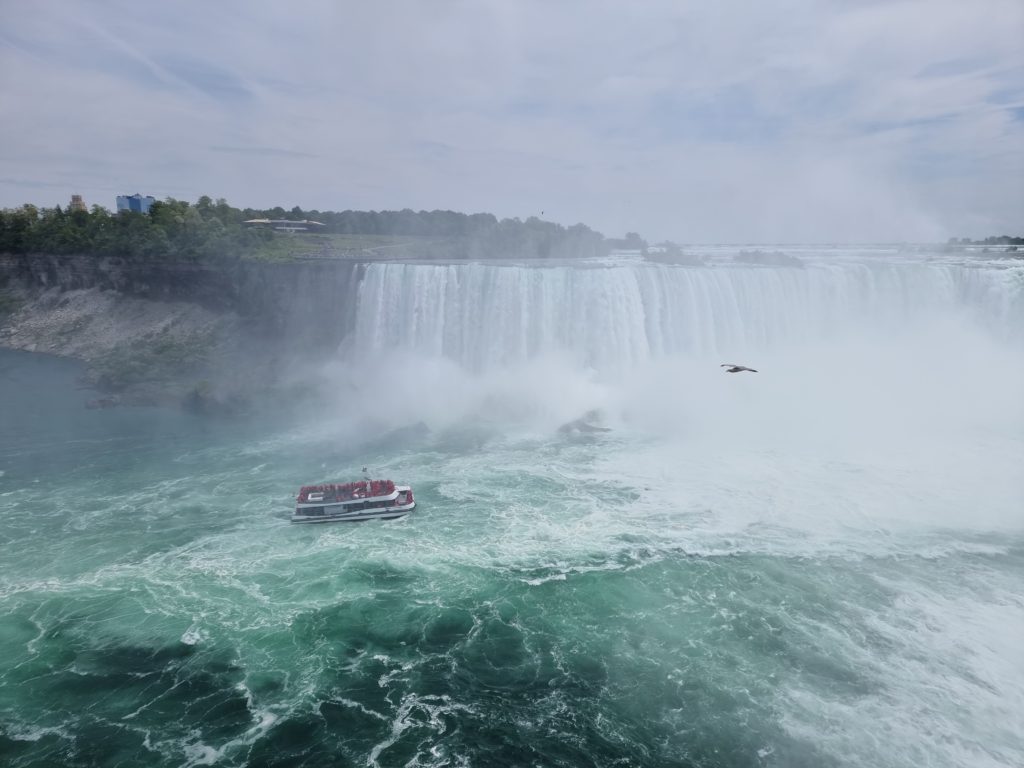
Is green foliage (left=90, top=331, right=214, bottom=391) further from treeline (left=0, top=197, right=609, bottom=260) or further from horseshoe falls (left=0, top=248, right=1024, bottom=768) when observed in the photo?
treeline (left=0, top=197, right=609, bottom=260)

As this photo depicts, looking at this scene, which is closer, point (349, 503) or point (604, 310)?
point (349, 503)

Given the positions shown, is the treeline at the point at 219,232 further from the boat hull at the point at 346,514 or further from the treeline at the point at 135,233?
the boat hull at the point at 346,514

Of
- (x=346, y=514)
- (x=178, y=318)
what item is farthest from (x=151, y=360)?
(x=346, y=514)

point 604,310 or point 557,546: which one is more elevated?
point 604,310

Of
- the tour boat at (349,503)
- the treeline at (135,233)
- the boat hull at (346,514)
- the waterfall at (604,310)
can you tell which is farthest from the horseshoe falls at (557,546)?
the treeline at (135,233)

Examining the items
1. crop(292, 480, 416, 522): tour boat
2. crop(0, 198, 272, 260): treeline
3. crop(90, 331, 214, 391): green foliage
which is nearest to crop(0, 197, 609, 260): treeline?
crop(0, 198, 272, 260): treeline

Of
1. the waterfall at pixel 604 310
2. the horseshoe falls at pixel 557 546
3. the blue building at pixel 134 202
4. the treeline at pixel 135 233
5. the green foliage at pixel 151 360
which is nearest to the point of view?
the horseshoe falls at pixel 557 546

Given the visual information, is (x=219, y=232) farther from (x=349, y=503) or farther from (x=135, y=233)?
(x=349, y=503)
